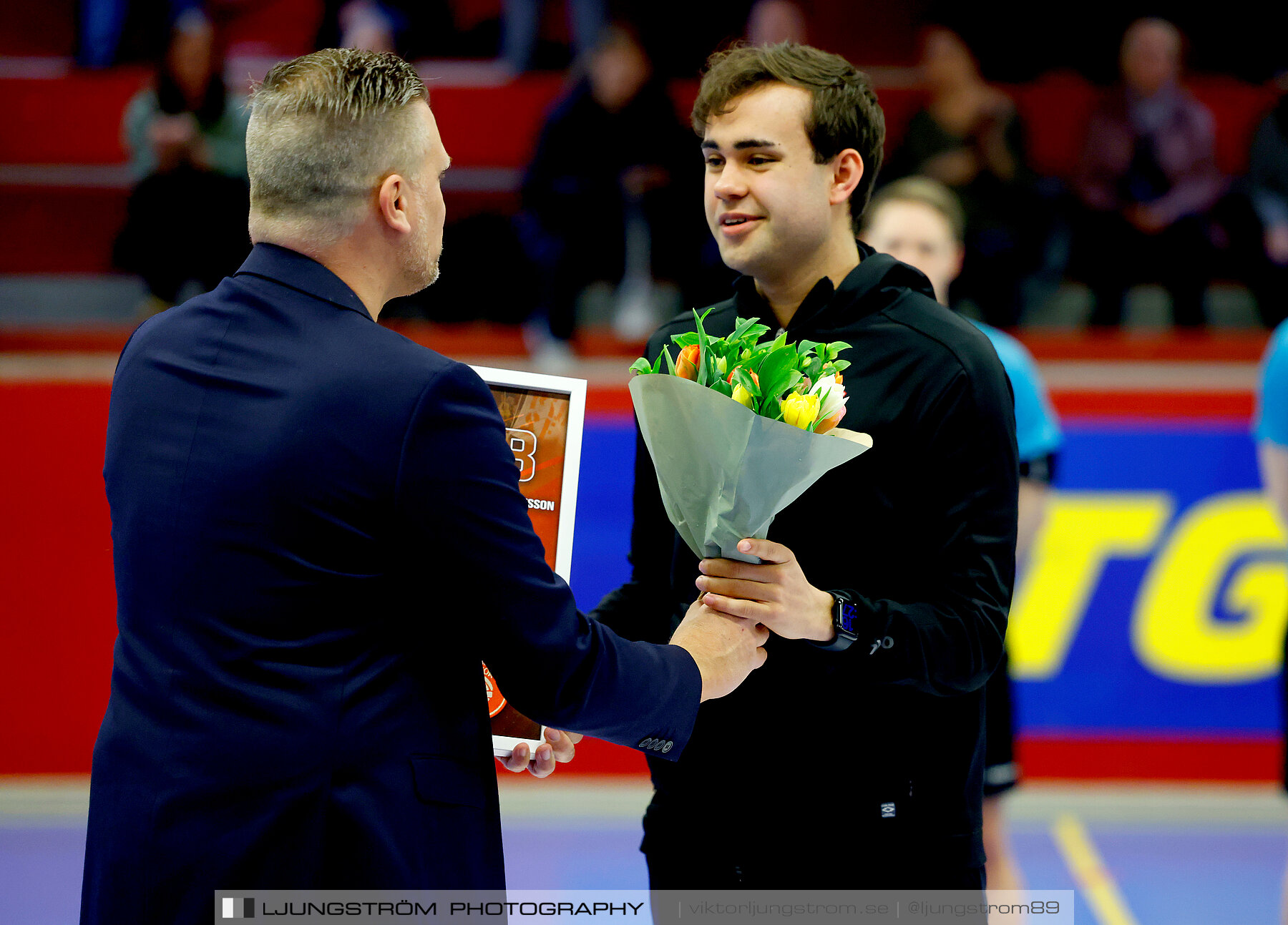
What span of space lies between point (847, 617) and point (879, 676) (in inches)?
4.3

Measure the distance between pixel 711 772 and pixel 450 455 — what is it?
2.58 feet

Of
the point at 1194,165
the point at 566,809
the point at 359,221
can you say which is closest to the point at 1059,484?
the point at 566,809

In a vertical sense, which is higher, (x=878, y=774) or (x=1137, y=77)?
(x=1137, y=77)

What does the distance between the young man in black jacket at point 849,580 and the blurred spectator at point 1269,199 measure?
5339 mm

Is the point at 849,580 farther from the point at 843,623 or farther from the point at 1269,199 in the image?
the point at 1269,199

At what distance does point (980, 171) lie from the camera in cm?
643

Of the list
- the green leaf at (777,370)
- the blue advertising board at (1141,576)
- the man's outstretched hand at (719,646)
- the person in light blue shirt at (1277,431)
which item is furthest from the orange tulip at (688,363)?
the blue advertising board at (1141,576)

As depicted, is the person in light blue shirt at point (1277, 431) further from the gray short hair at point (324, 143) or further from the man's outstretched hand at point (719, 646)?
the gray short hair at point (324, 143)

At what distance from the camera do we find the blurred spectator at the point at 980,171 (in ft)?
20.8

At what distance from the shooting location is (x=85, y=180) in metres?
7.72

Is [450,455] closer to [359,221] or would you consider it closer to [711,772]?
[359,221]

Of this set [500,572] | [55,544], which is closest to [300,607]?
[500,572]

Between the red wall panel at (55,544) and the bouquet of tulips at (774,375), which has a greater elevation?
the bouquet of tulips at (774,375)

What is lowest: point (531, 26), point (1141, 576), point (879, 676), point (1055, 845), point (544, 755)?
point (1055, 845)
